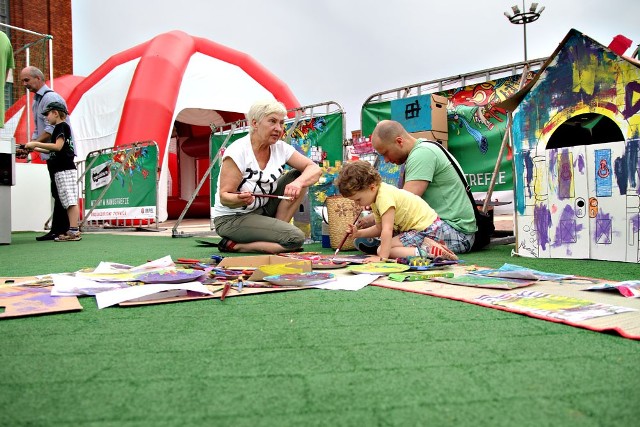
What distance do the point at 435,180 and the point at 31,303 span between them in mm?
2778

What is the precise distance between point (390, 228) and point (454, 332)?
178 cm

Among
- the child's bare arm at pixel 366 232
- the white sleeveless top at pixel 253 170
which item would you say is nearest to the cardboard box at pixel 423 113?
the white sleeveless top at pixel 253 170

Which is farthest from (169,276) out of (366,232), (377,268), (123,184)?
(123,184)

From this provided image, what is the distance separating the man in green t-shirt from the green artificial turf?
1934 mm

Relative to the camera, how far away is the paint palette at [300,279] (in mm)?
2357

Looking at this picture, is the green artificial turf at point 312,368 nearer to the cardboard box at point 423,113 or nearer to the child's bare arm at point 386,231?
the child's bare arm at point 386,231

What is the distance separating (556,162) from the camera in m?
3.69

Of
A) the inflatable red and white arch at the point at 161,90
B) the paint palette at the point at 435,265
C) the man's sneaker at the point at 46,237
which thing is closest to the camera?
the paint palette at the point at 435,265

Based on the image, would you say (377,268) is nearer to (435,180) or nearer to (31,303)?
(435,180)

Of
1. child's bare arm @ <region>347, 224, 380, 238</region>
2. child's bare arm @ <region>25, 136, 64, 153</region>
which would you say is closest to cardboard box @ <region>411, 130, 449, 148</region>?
child's bare arm @ <region>347, 224, 380, 238</region>

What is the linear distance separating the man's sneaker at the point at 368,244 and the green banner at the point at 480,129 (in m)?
1.63

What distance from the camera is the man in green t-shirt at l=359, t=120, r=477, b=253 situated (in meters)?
3.76

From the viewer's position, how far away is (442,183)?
3895 millimetres

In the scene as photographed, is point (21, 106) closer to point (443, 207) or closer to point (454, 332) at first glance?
point (443, 207)
